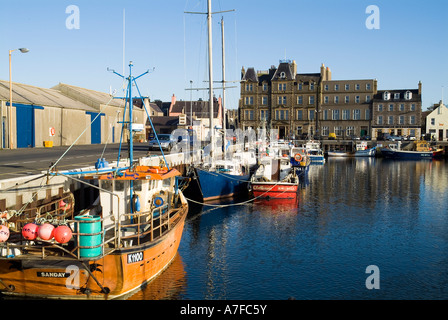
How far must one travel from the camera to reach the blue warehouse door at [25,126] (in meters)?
48.4

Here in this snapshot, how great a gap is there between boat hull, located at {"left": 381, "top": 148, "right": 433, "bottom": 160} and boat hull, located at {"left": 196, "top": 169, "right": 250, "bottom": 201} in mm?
55338

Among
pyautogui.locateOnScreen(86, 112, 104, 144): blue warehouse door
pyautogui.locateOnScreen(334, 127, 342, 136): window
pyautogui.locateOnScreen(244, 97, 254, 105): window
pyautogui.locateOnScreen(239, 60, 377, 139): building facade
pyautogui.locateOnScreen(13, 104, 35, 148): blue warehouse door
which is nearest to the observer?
pyautogui.locateOnScreen(13, 104, 35, 148): blue warehouse door

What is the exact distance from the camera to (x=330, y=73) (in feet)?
363

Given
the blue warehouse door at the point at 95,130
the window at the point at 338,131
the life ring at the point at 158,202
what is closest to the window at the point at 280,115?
the window at the point at 338,131

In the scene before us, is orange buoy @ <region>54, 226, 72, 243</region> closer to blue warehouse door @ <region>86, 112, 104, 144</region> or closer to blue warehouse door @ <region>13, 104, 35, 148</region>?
blue warehouse door @ <region>13, 104, 35, 148</region>

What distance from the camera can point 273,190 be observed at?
121 ft

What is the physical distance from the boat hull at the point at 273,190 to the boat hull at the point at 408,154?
54.9 m

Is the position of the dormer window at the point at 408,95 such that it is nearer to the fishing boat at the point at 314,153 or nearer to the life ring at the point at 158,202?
the fishing boat at the point at 314,153

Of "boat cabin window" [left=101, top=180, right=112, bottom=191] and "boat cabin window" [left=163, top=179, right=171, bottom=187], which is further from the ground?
"boat cabin window" [left=101, top=180, right=112, bottom=191]

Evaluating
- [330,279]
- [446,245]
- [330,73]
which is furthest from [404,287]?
[330,73]

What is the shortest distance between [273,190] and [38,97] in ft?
115

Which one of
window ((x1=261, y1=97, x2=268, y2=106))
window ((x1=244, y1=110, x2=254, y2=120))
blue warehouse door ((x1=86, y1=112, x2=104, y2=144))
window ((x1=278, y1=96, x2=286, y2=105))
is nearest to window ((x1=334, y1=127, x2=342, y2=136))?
window ((x1=278, y1=96, x2=286, y2=105))

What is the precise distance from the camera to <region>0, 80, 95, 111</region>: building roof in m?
49.7

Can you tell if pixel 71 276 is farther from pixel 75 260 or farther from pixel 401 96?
pixel 401 96
